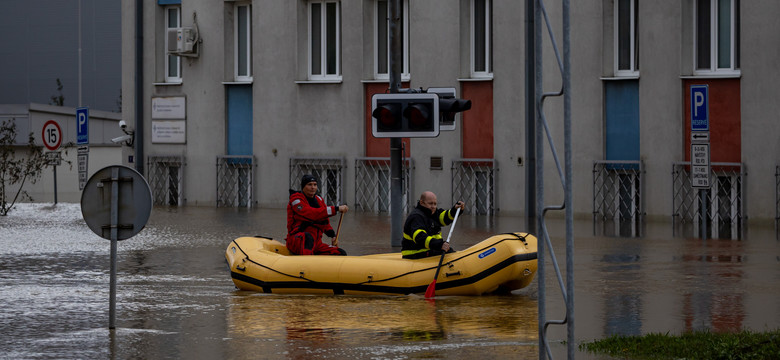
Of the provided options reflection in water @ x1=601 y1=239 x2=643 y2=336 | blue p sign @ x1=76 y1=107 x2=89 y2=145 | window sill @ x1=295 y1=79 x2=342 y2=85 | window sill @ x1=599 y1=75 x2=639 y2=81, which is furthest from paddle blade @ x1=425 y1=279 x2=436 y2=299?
window sill @ x1=295 y1=79 x2=342 y2=85

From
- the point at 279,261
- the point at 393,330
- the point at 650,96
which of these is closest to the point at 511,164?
the point at 650,96

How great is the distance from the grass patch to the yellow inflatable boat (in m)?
3.25

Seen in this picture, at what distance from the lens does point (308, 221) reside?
48.7 feet

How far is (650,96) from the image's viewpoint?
27.0 metres

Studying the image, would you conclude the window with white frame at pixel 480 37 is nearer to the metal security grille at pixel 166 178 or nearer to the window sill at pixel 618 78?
the window sill at pixel 618 78

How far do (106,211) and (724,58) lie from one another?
19.0 metres

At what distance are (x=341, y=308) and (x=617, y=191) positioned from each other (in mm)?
16342

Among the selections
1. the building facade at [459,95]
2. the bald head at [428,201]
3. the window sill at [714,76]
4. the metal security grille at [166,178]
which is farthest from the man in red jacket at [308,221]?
the metal security grille at [166,178]

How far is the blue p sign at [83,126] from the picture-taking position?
29391 mm

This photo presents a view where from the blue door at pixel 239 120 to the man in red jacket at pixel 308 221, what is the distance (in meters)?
18.9

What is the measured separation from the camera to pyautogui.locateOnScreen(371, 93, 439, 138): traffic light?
1544cm

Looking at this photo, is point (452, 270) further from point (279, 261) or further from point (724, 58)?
point (724, 58)

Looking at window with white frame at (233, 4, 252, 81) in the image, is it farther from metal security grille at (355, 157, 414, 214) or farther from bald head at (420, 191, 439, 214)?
bald head at (420, 191, 439, 214)

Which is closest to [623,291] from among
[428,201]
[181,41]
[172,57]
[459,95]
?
[428,201]
